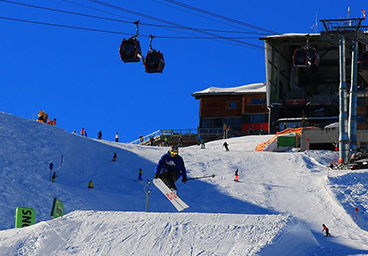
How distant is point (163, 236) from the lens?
1522cm

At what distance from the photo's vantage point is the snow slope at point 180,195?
49.4 feet

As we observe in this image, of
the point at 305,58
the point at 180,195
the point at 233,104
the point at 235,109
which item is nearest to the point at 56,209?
the point at 180,195

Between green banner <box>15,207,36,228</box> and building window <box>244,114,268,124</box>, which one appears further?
building window <box>244,114,268,124</box>

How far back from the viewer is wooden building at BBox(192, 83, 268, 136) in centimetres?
6956

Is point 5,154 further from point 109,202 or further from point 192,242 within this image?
point 192,242

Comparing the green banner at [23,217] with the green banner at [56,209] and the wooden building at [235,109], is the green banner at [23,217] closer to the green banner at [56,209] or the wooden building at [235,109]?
the green banner at [56,209]

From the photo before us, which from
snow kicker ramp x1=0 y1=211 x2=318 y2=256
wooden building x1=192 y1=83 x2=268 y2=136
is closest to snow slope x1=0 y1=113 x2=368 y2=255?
snow kicker ramp x1=0 y1=211 x2=318 y2=256

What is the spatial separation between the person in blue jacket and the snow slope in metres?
2.16

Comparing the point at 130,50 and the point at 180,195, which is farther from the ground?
the point at 130,50

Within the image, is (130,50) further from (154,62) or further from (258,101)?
(258,101)

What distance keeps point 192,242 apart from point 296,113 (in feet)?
175

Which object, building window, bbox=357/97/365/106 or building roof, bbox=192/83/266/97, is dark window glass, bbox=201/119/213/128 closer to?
building roof, bbox=192/83/266/97

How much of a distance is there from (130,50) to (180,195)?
7.13m

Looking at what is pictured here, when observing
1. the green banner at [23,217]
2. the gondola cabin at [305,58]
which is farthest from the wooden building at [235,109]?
the green banner at [23,217]
